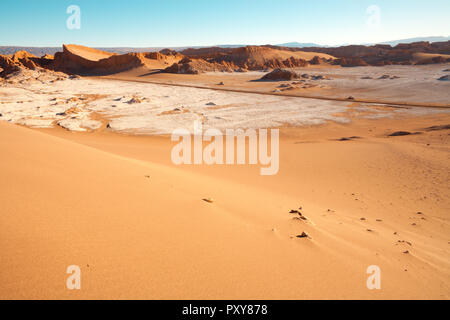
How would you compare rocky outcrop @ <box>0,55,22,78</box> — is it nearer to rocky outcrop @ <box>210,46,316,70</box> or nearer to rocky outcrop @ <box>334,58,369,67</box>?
rocky outcrop @ <box>210,46,316,70</box>

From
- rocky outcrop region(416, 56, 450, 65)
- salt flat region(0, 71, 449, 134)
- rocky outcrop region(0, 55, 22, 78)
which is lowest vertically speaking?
salt flat region(0, 71, 449, 134)

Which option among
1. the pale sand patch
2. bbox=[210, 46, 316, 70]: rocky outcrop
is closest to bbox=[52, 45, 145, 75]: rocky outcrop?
bbox=[210, 46, 316, 70]: rocky outcrop

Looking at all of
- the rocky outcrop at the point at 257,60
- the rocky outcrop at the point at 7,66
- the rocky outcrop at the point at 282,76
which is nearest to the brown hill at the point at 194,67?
the rocky outcrop at the point at 257,60

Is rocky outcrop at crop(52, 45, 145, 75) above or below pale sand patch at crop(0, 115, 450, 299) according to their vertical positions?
above

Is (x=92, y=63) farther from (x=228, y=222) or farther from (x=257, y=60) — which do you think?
(x=228, y=222)

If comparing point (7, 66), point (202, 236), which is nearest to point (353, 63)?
point (7, 66)

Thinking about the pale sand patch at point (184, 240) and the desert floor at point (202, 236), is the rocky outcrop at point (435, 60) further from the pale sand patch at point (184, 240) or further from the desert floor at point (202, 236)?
the pale sand patch at point (184, 240)

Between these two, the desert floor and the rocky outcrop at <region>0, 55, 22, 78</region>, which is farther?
the rocky outcrop at <region>0, 55, 22, 78</region>

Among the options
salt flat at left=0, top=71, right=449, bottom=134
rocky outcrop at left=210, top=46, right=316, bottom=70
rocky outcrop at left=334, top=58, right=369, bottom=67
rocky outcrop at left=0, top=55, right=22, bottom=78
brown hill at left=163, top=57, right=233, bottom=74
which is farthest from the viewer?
rocky outcrop at left=210, top=46, right=316, bottom=70

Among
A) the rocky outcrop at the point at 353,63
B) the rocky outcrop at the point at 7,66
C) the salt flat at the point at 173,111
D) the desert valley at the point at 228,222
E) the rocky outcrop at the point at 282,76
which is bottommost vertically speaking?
the desert valley at the point at 228,222

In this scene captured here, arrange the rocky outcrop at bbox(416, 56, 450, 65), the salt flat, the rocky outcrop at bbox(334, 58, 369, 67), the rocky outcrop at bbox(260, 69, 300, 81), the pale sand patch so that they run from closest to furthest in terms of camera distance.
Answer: the pale sand patch → the salt flat → the rocky outcrop at bbox(260, 69, 300, 81) → the rocky outcrop at bbox(416, 56, 450, 65) → the rocky outcrop at bbox(334, 58, 369, 67)
